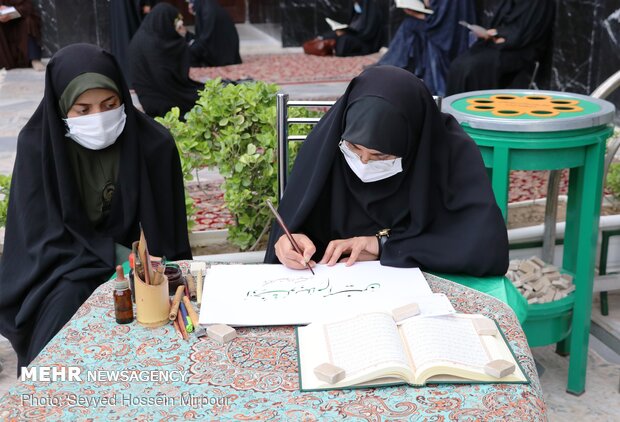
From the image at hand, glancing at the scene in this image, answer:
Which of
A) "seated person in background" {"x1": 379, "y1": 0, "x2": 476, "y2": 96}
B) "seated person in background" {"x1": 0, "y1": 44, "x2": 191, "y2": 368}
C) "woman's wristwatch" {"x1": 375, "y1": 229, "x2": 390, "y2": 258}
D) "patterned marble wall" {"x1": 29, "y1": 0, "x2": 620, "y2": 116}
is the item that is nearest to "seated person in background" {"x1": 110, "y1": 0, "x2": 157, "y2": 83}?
"patterned marble wall" {"x1": 29, "y1": 0, "x2": 620, "y2": 116}

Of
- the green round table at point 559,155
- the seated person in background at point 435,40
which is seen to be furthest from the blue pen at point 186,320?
the seated person in background at point 435,40

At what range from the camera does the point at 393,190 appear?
6.49 feet

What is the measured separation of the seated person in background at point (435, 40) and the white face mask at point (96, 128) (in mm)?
5354

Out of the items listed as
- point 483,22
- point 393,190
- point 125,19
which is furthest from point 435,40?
point 393,190

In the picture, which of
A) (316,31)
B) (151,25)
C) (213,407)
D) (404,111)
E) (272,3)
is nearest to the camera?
(213,407)

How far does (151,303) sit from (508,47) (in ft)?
17.9

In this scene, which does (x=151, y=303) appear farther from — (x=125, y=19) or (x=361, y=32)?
(x=361, y=32)

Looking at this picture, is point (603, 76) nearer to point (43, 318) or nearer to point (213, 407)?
point (43, 318)

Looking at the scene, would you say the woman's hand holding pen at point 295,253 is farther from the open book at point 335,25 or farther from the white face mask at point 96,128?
the open book at point 335,25

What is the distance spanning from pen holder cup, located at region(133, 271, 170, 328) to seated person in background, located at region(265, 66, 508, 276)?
1.13 ft

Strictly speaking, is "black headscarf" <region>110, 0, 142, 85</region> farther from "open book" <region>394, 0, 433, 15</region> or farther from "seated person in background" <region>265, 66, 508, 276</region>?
"seated person in background" <region>265, 66, 508, 276</region>

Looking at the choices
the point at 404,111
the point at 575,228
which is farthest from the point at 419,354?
the point at 575,228

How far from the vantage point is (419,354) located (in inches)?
Answer: 51.7

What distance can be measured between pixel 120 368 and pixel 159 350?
0.09 meters
